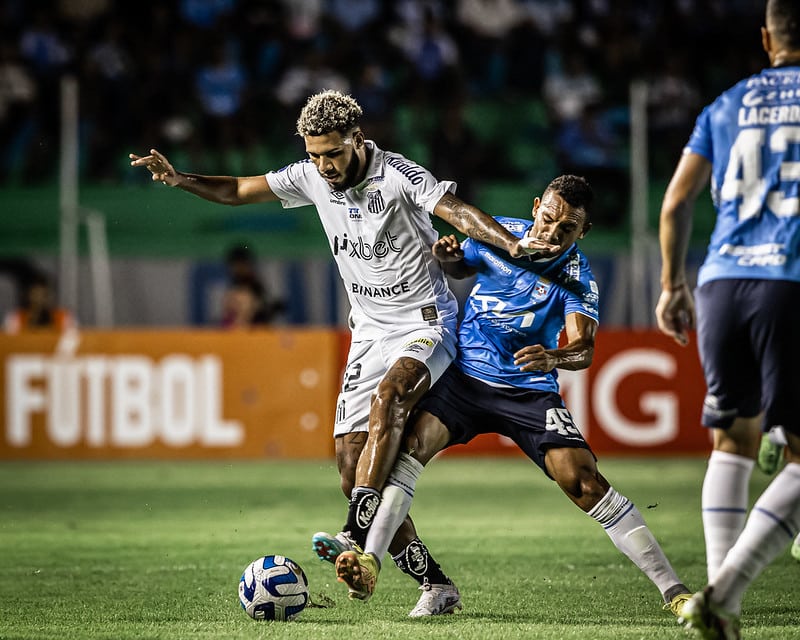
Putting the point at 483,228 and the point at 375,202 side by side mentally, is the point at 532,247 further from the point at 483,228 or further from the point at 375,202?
the point at 375,202

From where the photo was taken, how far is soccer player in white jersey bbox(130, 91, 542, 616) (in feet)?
20.9

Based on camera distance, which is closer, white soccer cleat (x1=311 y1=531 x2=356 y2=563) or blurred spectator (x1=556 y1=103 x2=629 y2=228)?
white soccer cleat (x1=311 y1=531 x2=356 y2=563)

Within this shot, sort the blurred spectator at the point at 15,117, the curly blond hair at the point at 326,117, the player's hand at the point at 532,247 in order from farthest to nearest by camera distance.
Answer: the blurred spectator at the point at 15,117
the curly blond hair at the point at 326,117
the player's hand at the point at 532,247

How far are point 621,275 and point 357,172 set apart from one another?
977 cm

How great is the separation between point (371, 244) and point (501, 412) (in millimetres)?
1079

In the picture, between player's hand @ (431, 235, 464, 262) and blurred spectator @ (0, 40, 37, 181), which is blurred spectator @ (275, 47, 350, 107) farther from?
player's hand @ (431, 235, 464, 262)

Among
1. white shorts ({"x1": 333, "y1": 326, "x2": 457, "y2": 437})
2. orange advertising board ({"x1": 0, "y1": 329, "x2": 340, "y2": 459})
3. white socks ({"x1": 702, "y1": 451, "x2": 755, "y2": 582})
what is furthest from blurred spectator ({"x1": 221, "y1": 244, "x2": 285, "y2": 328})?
white socks ({"x1": 702, "y1": 451, "x2": 755, "y2": 582})

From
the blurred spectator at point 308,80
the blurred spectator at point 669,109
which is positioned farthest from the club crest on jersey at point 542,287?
the blurred spectator at point 308,80

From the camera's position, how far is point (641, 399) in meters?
14.5

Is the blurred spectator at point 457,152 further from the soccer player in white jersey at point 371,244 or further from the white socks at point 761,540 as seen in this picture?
the white socks at point 761,540

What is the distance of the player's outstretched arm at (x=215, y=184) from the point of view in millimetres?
6883

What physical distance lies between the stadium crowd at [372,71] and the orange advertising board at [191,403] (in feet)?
10.9

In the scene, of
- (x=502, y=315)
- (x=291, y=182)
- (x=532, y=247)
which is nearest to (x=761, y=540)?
(x=532, y=247)

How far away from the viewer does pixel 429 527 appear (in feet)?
31.6
